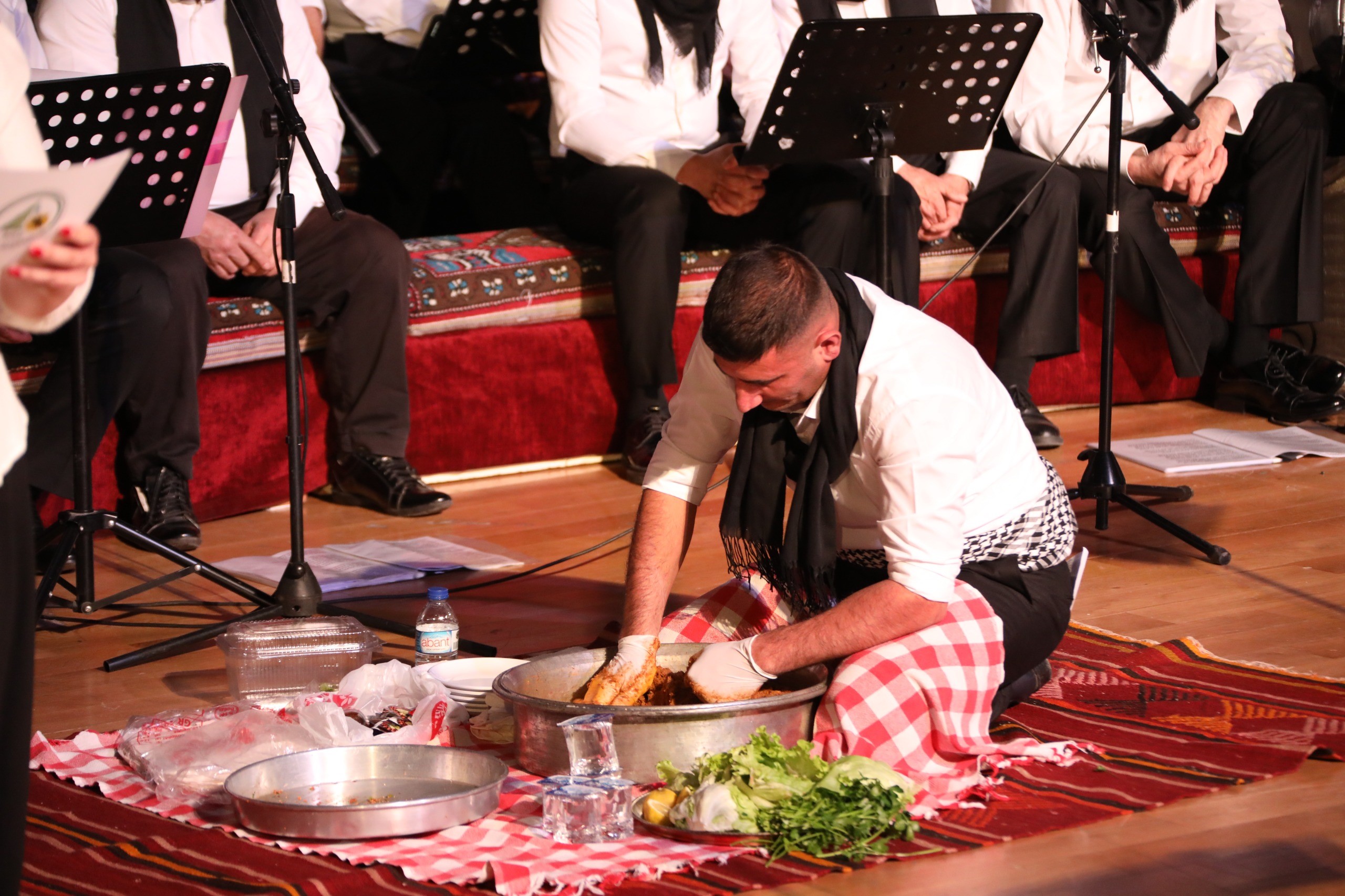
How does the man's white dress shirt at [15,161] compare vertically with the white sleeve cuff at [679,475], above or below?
above

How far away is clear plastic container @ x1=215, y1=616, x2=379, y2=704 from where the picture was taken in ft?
8.52

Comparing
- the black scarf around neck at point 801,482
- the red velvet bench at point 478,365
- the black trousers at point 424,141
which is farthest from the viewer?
the black trousers at point 424,141

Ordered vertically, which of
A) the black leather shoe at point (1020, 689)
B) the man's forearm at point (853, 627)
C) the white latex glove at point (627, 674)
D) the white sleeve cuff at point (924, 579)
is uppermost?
the white sleeve cuff at point (924, 579)

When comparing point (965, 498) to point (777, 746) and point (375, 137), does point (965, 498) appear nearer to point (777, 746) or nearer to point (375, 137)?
point (777, 746)

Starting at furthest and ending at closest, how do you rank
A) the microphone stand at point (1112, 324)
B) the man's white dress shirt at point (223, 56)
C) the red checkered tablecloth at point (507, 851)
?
the man's white dress shirt at point (223, 56) < the microphone stand at point (1112, 324) < the red checkered tablecloth at point (507, 851)

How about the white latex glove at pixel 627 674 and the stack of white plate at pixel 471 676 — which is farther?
the stack of white plate at pixel 471 676

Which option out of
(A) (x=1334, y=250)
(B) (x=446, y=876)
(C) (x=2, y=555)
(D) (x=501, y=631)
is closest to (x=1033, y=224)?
(A) (x=1334, y=250)

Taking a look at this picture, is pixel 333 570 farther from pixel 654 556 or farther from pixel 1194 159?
pixel 1194 159

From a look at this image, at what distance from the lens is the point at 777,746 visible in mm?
1991

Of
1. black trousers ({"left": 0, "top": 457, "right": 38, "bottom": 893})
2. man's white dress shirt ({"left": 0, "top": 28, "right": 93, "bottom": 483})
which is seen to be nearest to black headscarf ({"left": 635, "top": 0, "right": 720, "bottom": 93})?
man's white dress shirt ({"left": 0, "top": 28, "right": 93, "bottom": 483})

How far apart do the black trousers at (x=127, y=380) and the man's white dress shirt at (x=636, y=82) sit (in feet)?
4.32

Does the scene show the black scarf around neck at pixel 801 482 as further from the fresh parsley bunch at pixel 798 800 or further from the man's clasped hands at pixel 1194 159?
the man's clasped hands at pixel 1194 159

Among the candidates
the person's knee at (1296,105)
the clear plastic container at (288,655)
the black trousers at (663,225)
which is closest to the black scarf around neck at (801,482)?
the clear plastic container at (288,655)

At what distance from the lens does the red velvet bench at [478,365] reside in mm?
3912
